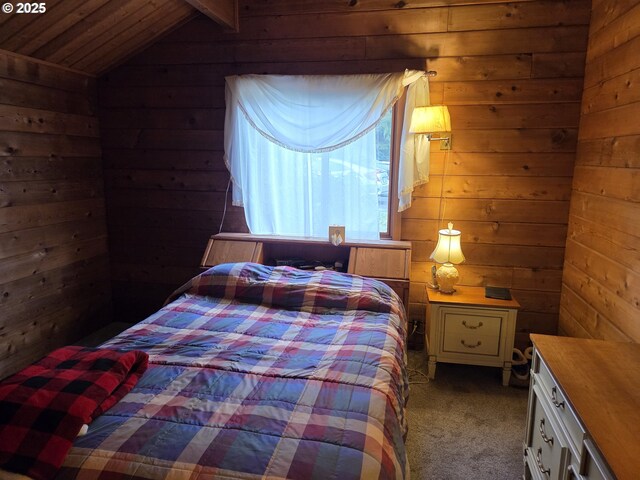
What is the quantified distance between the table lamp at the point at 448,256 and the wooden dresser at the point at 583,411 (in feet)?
3.33

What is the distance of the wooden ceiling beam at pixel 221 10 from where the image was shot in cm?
258

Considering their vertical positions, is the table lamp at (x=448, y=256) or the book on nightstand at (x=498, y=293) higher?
the table lamp at (x=448, y=256)

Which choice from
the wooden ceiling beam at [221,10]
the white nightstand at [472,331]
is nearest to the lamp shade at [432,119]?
the white nightstand at [472,331]

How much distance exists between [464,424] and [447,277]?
85 cm

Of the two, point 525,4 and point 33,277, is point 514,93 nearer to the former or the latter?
point 525,4

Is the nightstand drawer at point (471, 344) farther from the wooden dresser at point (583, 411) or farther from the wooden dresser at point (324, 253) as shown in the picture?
the wooden dresser at point (583, 411)

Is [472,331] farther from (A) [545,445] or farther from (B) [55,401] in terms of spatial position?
(B) [55,401]

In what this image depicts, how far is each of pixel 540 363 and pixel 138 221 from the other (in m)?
2.88

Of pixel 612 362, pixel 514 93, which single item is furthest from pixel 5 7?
pixel 612 362

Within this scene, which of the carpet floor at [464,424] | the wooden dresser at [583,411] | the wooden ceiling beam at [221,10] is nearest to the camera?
the wooden dresser at [583,411]

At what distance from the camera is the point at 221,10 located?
110 inches

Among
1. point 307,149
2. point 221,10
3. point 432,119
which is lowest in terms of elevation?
point 307,149

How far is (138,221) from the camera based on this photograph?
3.41m

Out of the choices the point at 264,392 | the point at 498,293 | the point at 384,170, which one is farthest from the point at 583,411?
the point at 384,170
